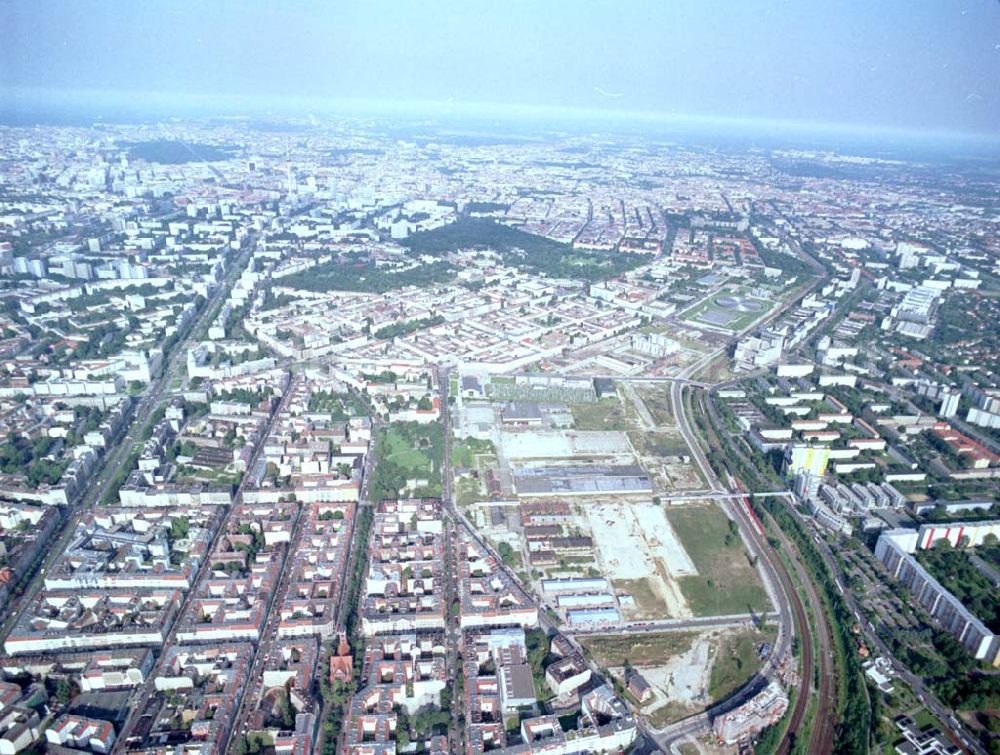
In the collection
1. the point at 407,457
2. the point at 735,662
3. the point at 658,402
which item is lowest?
the point at 407,457

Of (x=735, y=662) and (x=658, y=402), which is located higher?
(x=658, y=402)

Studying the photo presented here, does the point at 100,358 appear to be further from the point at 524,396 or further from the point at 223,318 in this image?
the point at 524,396

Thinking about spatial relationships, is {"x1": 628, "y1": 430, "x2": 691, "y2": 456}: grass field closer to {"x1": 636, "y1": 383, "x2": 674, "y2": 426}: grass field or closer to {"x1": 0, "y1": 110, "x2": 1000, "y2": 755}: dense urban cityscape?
{"x1": 0, "y1": 110, "x2": 1000, "y2": 755}: dense urban cityscape

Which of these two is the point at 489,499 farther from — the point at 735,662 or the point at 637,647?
the point at 735,662

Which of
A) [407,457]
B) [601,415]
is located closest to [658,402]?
[601,415]

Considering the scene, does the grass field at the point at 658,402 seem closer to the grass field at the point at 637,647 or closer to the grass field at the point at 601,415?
the grass field at the point at 601,415

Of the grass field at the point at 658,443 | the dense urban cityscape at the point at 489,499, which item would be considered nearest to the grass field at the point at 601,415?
the dense urban cityscape at the point at 489,499
